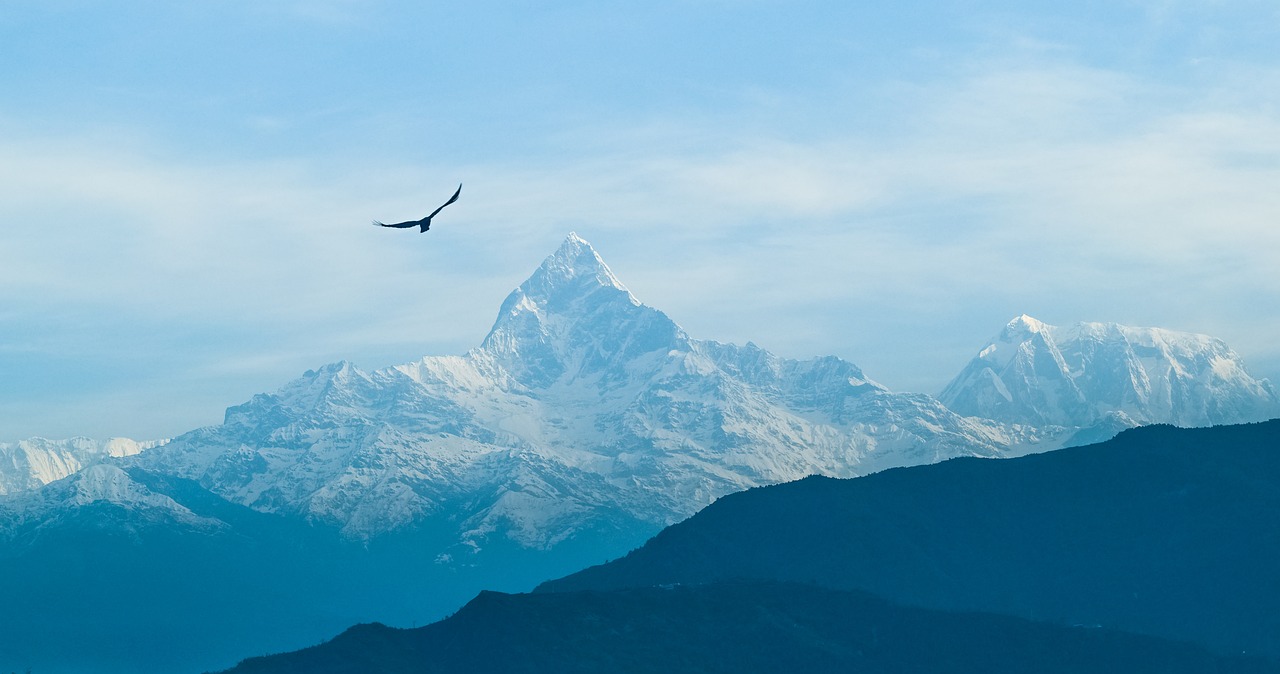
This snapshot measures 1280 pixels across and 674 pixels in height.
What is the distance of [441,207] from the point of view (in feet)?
455

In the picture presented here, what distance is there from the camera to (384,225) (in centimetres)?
13188

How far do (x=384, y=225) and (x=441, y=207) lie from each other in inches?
305
